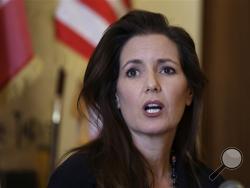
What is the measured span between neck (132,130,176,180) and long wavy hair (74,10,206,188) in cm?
2

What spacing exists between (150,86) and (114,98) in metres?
0.19

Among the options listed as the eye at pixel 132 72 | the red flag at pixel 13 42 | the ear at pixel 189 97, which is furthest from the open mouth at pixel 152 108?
the red flag at pixel 13 42

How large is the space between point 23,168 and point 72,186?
1.49m

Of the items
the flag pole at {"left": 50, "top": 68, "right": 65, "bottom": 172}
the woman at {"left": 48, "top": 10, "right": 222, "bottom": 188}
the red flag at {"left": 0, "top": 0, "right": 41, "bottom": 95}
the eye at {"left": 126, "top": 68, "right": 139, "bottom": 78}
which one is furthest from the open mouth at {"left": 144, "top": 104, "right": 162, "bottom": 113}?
the red flag at {"left": 0, "top": 0, "right": 41, "bottom": 95}

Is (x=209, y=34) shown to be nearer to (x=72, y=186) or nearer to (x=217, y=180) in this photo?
(x=217, y=180)

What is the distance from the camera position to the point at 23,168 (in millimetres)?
2895

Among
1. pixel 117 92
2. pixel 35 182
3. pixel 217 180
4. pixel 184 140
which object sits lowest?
pixel 35 182

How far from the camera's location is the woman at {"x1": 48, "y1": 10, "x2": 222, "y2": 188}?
4.98ft

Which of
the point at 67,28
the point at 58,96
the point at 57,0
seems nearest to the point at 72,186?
the point at 58,96

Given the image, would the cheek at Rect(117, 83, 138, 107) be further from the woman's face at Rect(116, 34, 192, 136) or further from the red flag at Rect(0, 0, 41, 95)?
the red flag at Rect(0, 0, 41, 95)

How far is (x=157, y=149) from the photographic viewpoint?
1628 mm

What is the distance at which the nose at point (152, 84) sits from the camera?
151 cm

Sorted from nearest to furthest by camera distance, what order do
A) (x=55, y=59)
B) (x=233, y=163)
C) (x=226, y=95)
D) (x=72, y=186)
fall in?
(x=233, y=163) < (x=72, y=186) < (x=226, y=95) < (x=55, y=59)

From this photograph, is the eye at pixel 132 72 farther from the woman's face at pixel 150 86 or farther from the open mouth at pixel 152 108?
the open mouth at pixel 152 108
